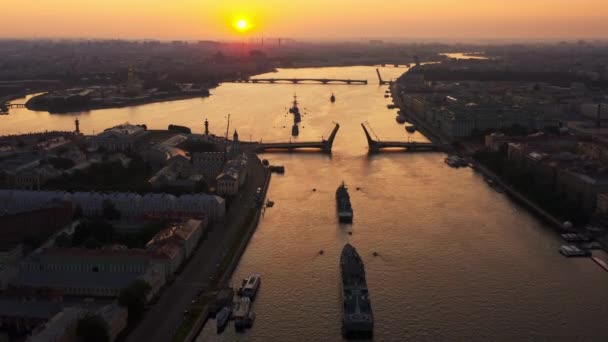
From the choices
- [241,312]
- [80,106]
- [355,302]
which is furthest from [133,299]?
[80,106]

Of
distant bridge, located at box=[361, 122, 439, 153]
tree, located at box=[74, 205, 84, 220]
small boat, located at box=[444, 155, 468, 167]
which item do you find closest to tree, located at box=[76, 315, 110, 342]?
tree, located at box=[74, 205, 84, 220]

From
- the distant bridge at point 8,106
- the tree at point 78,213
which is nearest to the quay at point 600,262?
the tree at point 78,213

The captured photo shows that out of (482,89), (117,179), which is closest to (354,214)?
(117,179)

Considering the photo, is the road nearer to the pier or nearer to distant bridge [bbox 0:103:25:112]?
distant bridge [bbox 0:103:25:112]

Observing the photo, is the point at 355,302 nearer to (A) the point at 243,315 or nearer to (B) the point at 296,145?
(A) the point at 243,315

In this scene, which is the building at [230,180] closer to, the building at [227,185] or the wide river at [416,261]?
the building at [227,185]

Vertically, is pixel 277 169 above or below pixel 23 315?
below
